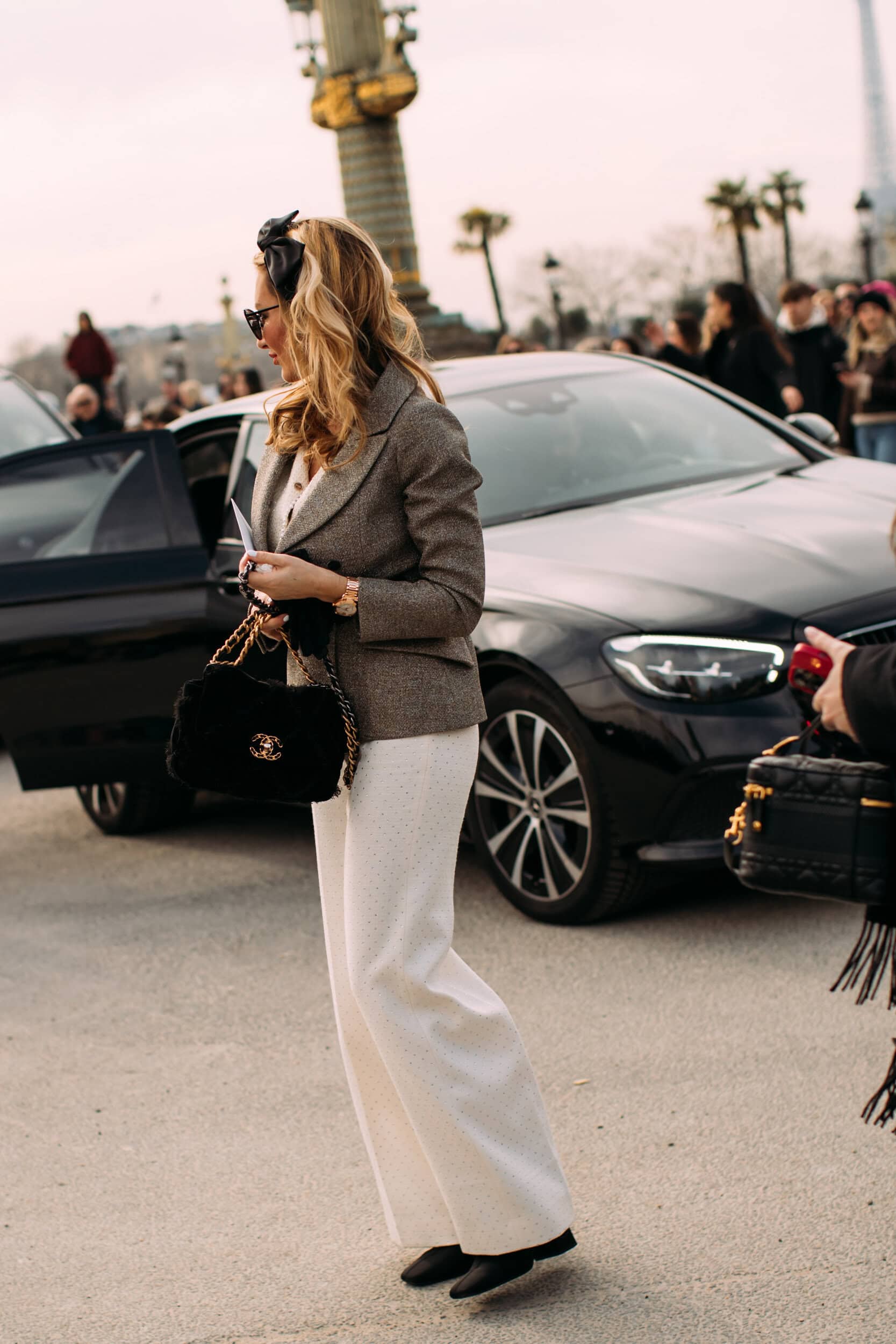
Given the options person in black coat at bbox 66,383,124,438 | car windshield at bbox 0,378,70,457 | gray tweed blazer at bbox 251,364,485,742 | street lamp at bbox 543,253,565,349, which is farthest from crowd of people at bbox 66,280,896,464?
street lamp at bbox 543,253,565,349

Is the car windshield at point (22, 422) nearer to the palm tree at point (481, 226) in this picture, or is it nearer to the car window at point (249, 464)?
the car window at point (249, 464)

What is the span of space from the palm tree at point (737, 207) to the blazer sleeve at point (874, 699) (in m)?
68.9

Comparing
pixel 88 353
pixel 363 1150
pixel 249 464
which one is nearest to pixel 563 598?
pixel 249 464

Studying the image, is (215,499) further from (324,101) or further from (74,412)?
(324,101)

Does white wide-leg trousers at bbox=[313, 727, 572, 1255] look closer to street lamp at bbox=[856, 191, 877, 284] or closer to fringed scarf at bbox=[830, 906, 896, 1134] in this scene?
fringed scarf at bbox=[830, 906, 896, 1134]

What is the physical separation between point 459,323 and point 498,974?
27.9 metres

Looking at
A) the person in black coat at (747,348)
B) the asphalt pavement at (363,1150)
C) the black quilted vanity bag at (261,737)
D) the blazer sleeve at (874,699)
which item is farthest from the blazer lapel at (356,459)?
the person in black coat at (747,348)

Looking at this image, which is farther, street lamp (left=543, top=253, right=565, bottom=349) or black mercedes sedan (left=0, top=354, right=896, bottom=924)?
street lamp (left=543, top=253, right=565, bottom=349)

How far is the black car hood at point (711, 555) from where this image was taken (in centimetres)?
473

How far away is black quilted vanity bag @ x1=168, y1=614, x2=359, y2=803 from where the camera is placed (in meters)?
2.76

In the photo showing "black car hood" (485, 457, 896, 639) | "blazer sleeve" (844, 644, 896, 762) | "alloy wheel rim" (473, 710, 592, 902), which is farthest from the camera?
"alloy wheel rim" (473, 710, 592, 902)

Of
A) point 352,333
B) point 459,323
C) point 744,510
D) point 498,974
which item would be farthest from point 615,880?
point 459,323

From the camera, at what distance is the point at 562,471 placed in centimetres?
591

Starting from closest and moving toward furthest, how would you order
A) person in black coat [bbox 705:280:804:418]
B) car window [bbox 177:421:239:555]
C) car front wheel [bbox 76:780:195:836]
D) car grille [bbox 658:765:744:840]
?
car grille [bbox 658:765:744:840] < car window [bbox 177:421:239:555] < car front wheel [bbox 76:780:195:836] < person in black coat [bbox 705:280:804:418]
